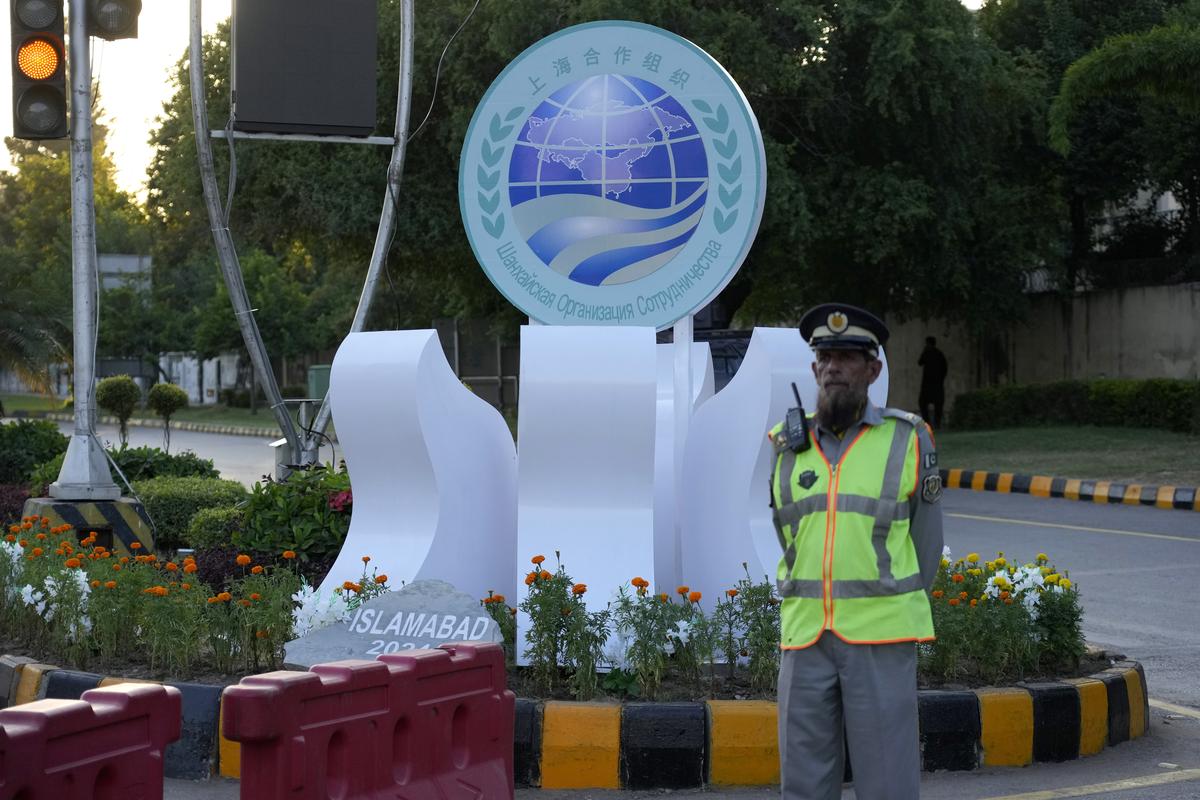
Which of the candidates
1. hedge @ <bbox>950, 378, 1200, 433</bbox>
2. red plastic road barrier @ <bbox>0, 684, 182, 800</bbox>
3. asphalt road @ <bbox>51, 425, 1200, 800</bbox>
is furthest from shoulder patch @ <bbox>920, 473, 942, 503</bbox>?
hedge @ <bbox>950, 378, 1200, 433</bbox>

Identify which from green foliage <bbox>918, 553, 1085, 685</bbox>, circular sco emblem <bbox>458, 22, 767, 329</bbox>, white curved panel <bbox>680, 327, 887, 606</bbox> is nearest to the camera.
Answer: green foliage <bbox>918, 553, 1085, 685</bbox>

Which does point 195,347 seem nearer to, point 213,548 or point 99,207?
point 99,207

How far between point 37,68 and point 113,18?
1.95 ft

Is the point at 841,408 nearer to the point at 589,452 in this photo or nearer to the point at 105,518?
the point at 589,452

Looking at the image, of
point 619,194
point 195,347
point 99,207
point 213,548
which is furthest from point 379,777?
point 99,207

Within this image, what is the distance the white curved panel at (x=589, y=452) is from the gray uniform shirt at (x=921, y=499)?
2.58m

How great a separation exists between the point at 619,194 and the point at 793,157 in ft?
53.5

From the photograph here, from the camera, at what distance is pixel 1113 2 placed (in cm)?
2719

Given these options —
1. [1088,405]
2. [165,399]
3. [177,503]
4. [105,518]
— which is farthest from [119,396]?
[1088,405]

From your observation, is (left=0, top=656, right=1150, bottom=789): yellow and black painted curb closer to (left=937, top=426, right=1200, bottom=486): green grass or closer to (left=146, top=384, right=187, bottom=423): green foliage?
(left=937, top=426, right=1200, bottom=486): green grass

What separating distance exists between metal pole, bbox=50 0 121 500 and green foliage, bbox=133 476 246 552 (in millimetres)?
1441

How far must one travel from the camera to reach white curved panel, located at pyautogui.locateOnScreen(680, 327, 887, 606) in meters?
7.26

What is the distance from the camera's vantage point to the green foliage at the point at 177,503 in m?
11.3

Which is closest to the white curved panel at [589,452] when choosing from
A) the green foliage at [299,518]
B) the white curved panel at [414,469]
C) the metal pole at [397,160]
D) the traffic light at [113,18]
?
the white curved panel at [414,469]
